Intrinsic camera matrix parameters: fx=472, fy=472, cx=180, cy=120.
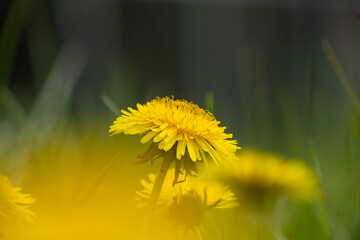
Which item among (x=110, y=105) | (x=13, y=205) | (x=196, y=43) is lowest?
(x=13, y=205)

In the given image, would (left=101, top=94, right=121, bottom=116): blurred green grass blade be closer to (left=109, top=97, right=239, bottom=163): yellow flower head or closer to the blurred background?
(left=109, top=97, right=239, bottom=163): yellow flower head

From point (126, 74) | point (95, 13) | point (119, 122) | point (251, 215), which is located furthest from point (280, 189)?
point (95, 13)

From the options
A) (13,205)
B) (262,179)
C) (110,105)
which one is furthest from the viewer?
(110,105)

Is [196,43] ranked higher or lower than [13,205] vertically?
higher

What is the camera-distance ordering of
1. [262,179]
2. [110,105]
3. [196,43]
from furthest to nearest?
[196,43], [110,105], [262,179]

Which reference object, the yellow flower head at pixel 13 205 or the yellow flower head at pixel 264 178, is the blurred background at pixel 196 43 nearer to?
the yellow flower head at pixel 264 178

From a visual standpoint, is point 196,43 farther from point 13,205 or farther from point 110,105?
point 13,205

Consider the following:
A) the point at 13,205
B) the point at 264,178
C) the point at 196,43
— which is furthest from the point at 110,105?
the point at 196,43

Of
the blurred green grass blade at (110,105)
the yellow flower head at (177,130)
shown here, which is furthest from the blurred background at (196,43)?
the yellow flower head at (177,130)
